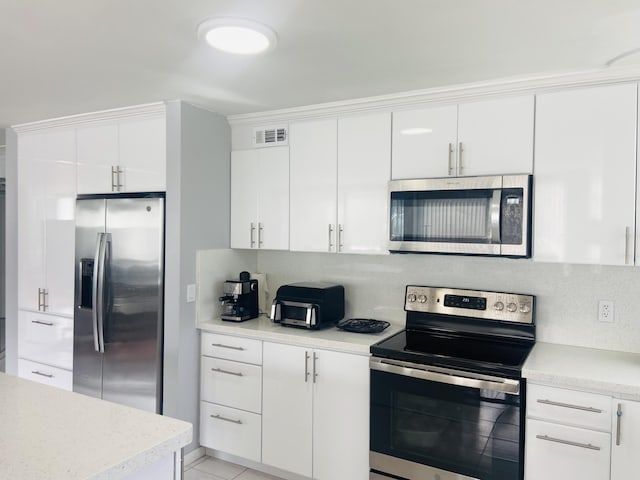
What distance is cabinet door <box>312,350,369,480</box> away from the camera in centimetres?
260

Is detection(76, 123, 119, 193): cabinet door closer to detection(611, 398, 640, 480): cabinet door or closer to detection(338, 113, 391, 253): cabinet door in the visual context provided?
detection(338, 113, 391, 253): cabinet door

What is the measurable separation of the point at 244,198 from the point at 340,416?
5.07 ft

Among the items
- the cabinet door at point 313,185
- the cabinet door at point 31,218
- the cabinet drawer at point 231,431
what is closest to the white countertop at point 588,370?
the cabinet door at point 313,185

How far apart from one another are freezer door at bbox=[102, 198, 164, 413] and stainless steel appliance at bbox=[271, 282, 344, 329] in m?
0.75

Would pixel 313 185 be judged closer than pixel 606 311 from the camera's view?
No

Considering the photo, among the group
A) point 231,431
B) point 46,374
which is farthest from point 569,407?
point 46,374

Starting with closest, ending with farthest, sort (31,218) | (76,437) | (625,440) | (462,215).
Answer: (76,437), (625,440), (462,215), (31,218)

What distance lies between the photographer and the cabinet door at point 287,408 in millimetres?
2771

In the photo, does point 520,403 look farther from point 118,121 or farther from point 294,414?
point 118,121

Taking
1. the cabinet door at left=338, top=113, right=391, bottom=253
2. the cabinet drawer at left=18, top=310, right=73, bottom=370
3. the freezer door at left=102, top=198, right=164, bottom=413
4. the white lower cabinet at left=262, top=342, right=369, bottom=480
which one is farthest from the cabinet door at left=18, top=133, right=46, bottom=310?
the cabinet door at left=338, top=113, right=391, bottom=253

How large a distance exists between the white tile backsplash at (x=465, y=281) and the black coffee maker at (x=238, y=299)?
0.11m

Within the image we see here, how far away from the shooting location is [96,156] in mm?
3359

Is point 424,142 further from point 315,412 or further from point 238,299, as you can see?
point 315,412

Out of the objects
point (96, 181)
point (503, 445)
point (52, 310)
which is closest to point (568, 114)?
point (503, 445)
